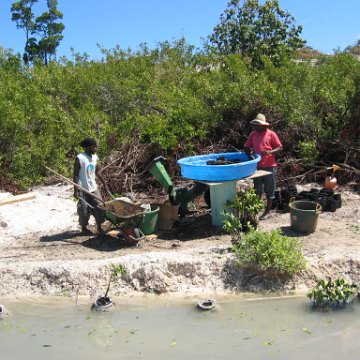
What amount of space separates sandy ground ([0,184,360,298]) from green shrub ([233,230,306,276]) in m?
0.16

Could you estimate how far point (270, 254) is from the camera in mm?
5492

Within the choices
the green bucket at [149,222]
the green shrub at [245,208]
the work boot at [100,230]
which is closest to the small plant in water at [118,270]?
the green bucket at [149,222]

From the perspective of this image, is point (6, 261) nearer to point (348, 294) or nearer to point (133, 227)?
point (133, 227)

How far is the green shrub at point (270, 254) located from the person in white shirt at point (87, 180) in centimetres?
217

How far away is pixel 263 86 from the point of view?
34.1 ft

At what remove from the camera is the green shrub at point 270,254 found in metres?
5.46

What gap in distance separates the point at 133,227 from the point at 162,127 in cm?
388

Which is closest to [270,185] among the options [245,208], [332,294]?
[245,208]

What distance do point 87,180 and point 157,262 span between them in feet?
5.50

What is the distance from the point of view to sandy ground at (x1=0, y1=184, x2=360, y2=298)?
5637 mm

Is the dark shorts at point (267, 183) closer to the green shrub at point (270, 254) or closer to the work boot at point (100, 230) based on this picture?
the green shrub at point (270, 254)

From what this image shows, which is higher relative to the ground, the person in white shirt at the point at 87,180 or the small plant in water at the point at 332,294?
the person in white shirt at the point at 87,180

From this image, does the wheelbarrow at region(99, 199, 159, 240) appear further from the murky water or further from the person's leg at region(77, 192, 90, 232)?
the murky water

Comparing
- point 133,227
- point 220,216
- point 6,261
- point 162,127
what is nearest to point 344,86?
point 162,127
